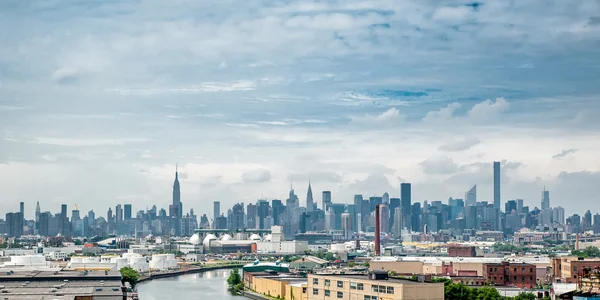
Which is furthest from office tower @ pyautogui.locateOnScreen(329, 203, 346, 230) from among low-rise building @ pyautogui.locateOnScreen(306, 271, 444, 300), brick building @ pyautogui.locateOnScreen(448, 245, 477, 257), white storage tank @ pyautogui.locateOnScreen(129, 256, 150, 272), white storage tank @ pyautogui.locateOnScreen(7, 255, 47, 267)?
low-rise building @ pyautogui.locateOnScreen(306, 271, 444, 300)

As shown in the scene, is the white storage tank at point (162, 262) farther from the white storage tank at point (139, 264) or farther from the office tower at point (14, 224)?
the office tower at point (14, 224)

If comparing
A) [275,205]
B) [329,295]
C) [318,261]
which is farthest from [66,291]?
[275,205]

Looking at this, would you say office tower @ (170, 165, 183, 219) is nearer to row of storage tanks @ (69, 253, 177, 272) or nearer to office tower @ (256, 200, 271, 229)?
office tower @ (256, 200, 271, 229)

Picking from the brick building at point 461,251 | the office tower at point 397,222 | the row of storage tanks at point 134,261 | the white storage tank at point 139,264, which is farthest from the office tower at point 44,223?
the brick building at point 461,251

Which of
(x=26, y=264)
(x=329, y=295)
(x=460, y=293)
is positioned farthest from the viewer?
(x=26, y=264)

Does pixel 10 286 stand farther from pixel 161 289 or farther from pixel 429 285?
pixel 161 289
